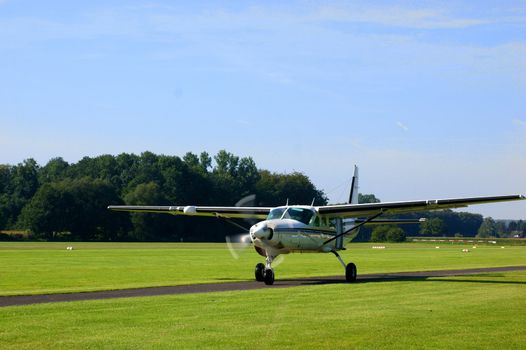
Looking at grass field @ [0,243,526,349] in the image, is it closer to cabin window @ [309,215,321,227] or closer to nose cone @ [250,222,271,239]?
nose cone @ [250,222,271,239]

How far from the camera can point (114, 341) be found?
1417 cm

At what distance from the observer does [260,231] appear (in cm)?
2777

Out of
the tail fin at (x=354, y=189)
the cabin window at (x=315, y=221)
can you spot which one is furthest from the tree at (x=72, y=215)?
the cabin window at (x=315, y=221)

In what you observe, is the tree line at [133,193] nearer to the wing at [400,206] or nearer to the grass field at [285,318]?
the wing at [400,206]

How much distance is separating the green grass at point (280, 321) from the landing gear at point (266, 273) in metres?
3.65

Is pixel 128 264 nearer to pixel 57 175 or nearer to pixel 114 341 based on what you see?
pixel 114 341

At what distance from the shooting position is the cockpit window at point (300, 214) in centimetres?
3030

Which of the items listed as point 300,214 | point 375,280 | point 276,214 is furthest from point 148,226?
point 276,214

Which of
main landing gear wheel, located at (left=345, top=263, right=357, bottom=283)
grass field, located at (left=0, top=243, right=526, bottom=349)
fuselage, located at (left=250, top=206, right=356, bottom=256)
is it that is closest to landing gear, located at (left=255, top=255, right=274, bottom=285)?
fuselage, located at (left=250, top=206, right=356, bottom=256)

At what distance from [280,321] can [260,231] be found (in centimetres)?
1092

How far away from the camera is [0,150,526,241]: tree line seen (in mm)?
116269

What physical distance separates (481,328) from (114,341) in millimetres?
7446

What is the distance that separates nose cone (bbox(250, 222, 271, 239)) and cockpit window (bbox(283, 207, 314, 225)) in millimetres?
2212

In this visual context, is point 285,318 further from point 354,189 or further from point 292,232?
point 354,189
